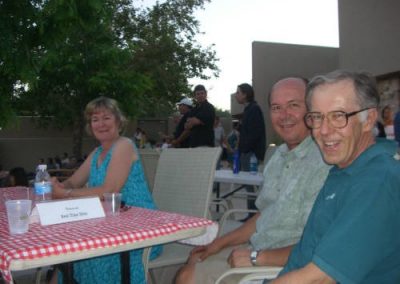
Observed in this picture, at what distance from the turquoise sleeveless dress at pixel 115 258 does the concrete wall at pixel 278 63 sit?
631 inches

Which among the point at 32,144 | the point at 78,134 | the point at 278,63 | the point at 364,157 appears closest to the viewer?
the point at 364,157

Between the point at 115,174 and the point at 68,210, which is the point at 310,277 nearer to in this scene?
the point at 68,210

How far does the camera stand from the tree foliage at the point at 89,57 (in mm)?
3381

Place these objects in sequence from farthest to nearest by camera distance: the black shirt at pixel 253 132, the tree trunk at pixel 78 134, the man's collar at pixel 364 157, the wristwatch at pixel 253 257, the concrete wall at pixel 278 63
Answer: the concrete wall at pixel 278 63 → the tree trunk at pixel 78 134 → the black shirt at pixel 253 132 → the wristwatch at pixel 253 257 → the man's collar at pixel 364 157

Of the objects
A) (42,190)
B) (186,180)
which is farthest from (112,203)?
(186,180)

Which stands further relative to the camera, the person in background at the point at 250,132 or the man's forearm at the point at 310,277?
the person in background at the point at 250,132

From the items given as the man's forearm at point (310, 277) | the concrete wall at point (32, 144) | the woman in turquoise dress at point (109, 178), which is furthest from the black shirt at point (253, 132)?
the concrete wall at point (32, 144)

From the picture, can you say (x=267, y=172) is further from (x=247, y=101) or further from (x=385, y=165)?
(x=247, y=101)

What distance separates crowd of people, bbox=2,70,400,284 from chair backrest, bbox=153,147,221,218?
175mm

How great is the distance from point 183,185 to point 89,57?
9765mm

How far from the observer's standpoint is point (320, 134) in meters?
1.57

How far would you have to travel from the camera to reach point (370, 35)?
11.5 metres

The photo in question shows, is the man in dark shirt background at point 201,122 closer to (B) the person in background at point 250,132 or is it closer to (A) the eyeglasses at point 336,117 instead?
(B) the person in background at point 250,132

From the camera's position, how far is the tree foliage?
133 inches
